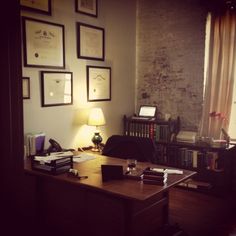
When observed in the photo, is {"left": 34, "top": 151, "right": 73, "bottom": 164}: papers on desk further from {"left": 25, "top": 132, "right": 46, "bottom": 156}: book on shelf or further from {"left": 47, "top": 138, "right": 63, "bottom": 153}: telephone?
{"left": 25, "top": 132, "right": 46, "bottom": 156}: book on shelf

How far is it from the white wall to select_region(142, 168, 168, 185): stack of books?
5.89ft

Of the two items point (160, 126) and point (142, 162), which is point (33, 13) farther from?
point (160, 126)

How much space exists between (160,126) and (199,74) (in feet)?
3.52

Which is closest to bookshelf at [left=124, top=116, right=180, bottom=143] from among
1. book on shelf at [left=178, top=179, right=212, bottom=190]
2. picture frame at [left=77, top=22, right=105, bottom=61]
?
book on shelf at [left=178, top=179, right=212, bottom=190]

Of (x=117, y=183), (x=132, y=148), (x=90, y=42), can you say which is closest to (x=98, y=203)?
(x=117, y=183)

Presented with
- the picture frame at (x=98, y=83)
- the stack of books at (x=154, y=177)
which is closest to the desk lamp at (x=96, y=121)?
the picture frame at (x=98, y=83)

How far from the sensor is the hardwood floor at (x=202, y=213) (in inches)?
133

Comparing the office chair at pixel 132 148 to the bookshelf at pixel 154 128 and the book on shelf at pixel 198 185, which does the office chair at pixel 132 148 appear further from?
the bookshelf at pixel 154 128

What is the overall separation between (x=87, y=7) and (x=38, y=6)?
926 millimetres

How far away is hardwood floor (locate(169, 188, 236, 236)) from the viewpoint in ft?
11.1

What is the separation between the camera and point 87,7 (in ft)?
14.8

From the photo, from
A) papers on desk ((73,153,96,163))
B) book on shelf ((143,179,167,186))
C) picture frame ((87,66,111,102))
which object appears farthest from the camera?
picture frame ((87,66,111,102))

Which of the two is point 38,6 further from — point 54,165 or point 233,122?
point 233,122

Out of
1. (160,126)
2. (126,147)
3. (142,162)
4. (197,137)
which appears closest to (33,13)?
(126,147)
